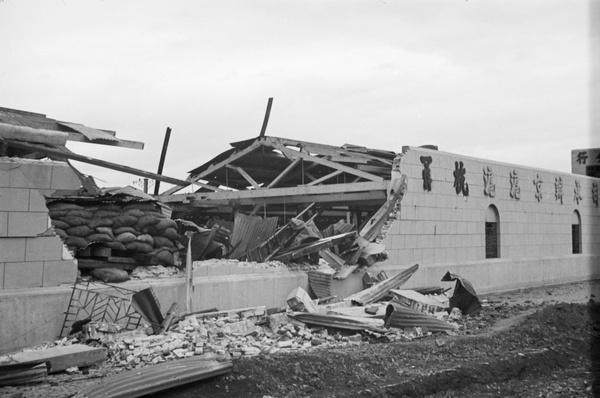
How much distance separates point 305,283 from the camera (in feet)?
42.0

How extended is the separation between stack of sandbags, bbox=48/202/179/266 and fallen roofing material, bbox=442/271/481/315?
18.5ft

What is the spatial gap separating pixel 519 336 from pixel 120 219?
653cm

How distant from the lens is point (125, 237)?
9609 millimetres

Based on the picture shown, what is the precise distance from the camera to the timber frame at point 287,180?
51.4 feet

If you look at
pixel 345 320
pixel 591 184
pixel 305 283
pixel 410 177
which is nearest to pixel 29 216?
pixel 345 320

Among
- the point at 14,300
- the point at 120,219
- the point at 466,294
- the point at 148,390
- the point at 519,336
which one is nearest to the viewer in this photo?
the point at 148,390

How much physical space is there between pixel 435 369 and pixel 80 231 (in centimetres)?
526

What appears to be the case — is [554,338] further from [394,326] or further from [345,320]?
[345,320]

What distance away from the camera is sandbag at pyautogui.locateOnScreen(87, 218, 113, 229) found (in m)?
9.38

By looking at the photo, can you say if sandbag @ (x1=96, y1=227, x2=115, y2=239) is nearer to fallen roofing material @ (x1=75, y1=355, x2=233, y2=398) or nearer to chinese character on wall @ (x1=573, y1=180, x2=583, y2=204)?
fallen roofing material @ (x1=75, y1=355, x2=233, y2=398)

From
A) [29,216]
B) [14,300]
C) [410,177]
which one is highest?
[410,177]

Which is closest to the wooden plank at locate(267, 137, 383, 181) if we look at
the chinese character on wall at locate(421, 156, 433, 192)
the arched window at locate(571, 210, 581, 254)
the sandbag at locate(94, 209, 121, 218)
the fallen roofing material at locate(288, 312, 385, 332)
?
the chinese character on wall at locate(421, 156, 433, 192)

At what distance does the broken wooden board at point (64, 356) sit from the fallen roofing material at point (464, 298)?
284 inches

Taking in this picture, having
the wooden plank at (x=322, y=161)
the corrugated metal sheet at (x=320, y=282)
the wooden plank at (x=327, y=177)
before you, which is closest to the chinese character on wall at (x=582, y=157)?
the wooden plank at (x=327, y=177)
